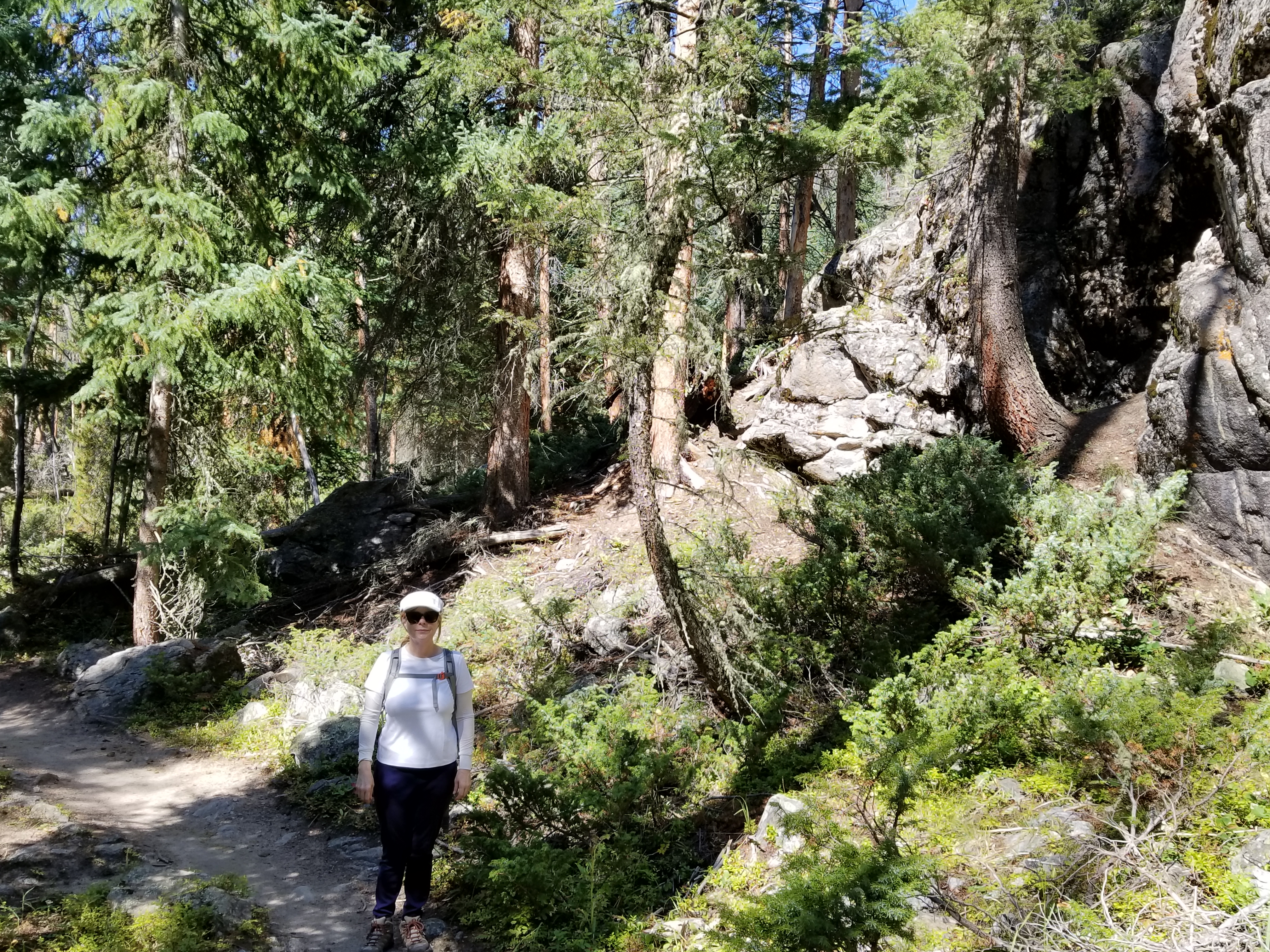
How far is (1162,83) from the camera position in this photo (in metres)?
9.32

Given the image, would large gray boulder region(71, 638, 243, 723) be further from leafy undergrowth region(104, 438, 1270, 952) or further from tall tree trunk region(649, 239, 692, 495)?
tall tree trunk region(649, 239, 692, 495)

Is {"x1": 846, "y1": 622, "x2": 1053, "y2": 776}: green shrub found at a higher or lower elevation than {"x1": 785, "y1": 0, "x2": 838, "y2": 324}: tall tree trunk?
lower

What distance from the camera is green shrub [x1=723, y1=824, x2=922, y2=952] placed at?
11.3 ft

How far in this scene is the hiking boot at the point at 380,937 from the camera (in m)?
4.42

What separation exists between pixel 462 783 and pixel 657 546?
94.9 inches

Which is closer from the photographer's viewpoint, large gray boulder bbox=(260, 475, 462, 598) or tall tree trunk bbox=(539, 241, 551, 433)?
tall tree trunk bbox=(539, 241, 551, 433)

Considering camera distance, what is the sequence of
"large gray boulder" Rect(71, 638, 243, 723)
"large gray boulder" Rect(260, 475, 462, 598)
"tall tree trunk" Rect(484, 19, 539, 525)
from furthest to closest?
"large gray boulder" Rect(260, 475, 462, 598) < "tall tree trunk" Rect(484, 19, 539, 525) < "large gray boulder" Rect(71, 638, 243, 723)

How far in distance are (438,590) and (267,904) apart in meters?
6.75

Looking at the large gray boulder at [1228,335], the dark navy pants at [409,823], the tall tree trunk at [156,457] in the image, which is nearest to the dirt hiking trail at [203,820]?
the dark navy pants at [409,823]

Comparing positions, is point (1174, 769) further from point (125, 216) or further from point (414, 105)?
point (414, 105)

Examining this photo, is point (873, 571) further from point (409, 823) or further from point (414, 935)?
point (414, 935)

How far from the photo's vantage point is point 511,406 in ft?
41.4

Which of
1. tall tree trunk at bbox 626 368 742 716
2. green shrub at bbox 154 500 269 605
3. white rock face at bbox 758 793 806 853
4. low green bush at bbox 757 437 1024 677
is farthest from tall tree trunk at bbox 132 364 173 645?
white rock face at bbox 758 793 806 853

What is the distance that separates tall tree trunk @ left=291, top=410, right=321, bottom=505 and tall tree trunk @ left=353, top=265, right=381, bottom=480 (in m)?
1.31
